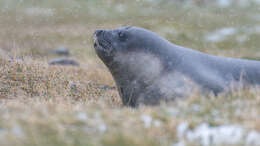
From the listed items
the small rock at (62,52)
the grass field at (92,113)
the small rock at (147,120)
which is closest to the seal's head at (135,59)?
the grass field at (92,113)

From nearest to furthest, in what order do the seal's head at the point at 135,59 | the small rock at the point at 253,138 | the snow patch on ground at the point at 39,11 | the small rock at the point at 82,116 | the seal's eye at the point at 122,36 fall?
the small rock at the point at 253,138 → the small rock at the point at 82,116 → the seal's head at the point at 135,59 → the seal's eye at the point at 122,36 → the snow patch on ground at the point at 39,11

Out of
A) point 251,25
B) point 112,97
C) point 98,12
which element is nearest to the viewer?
point 112,97

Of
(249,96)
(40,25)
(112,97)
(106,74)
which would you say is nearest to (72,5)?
(40,25)

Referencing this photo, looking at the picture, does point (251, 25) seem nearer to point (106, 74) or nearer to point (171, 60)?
point (106, 74)

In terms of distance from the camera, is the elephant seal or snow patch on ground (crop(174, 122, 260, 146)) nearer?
snow patch on ground (crop(174, 122, 260, 146))

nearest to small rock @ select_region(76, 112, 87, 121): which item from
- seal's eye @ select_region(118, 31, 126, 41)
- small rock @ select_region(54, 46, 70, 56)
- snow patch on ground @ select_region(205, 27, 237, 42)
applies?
seal's eye @ select_region(118, 31, 126, 41)

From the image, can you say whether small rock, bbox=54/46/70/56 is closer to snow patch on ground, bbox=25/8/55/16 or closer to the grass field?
the grass field

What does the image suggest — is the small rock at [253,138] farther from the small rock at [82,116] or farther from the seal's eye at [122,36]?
the seal's eye at [122,36]

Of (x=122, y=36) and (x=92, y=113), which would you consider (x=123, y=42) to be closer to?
(x=122, y=36)

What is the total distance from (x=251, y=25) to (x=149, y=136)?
97.8 feet

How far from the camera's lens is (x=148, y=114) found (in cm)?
527

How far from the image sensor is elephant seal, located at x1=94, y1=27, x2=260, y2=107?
23.3 feet

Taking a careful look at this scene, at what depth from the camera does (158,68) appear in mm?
7426

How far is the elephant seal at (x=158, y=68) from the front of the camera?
7090mm
